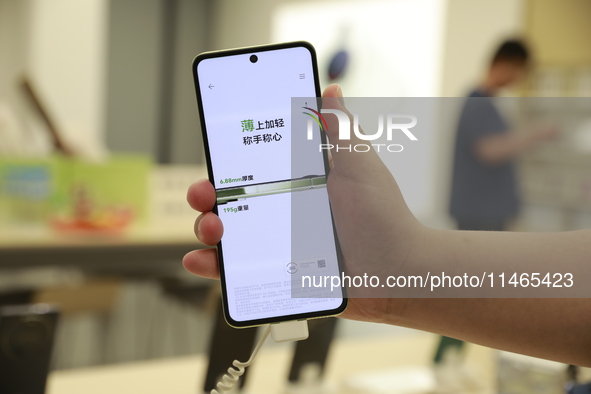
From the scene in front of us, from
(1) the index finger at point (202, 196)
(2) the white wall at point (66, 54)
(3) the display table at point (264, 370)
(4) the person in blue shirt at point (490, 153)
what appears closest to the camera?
Answer: (1) the index finger at point (202, 196)

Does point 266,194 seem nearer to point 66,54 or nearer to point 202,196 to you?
point 202,196

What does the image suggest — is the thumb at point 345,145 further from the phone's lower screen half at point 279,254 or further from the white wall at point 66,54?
the white wall at point 66,54

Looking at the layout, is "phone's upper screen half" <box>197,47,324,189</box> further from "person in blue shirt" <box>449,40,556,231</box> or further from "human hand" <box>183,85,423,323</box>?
"person in blue shirt" <box>449,40,556,231</box>

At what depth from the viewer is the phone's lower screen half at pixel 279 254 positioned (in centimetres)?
55

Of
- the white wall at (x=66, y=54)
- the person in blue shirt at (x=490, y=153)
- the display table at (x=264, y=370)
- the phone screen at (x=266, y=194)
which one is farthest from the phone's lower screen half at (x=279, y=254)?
the white wall at (x=66, y=54)

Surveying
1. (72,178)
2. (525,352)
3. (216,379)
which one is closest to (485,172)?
(72,178)

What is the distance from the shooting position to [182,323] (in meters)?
3.87

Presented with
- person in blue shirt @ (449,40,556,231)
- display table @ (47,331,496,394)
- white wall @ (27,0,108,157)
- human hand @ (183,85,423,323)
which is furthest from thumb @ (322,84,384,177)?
white wall @ (27,0,108,157)

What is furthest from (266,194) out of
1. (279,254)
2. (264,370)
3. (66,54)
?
(66,54)

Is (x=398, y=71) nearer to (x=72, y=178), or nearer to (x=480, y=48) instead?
(x=480, y=48)

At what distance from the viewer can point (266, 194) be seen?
56 cm

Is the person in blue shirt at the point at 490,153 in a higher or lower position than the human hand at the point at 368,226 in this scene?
lower

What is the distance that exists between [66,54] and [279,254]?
429 centimetres

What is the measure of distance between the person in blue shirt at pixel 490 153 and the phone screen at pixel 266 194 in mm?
2214
